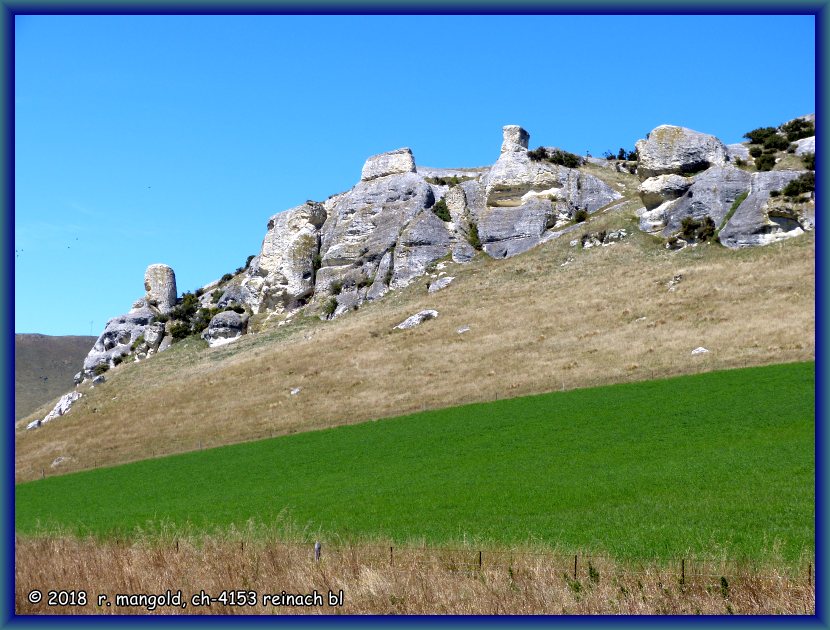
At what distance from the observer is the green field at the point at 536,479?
20.7 meters

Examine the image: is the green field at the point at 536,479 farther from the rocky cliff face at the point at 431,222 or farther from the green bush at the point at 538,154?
the green bush at the point at 538,154

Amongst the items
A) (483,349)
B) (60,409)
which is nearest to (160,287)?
(60,409)

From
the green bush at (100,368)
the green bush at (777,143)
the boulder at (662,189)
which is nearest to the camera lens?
the boulder at (662,189)

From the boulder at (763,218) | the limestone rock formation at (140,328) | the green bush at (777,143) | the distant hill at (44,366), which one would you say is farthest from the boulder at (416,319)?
the distant hill at (44,366)

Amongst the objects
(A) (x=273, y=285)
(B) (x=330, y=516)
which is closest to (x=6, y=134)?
(B) (x=330, y=516)

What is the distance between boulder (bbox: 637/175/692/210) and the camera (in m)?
76.8

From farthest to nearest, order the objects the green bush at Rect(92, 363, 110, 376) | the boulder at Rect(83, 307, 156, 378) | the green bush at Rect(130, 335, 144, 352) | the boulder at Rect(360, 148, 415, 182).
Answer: the boulder at Rect(360, 148, 415, 182) < the boulder at Rect(83, 307, 156, 378) < the green bush at Rect(130, 335, 144, 352) < the green bush at Rect(92, 363, 110, 376)

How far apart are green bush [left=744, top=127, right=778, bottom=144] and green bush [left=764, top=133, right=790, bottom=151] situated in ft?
8.70

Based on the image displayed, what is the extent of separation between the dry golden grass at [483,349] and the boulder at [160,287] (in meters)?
24.5

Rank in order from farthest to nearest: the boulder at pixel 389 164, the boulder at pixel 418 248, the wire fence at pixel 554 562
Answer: the boulder at pixel 389 164, the boulder at pixel 418 248, the wire fence at pixel 554 562

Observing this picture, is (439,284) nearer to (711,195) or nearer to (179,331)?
(711,195)

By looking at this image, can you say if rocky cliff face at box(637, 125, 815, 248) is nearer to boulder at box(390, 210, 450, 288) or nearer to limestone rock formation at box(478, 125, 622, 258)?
limestone rock formation at box(478, 125, 622, 258)

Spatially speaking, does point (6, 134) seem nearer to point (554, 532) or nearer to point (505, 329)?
point (554, 532)

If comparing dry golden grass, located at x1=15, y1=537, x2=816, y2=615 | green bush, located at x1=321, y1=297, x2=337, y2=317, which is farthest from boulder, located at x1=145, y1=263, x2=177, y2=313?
dry golden grass, located at x1=15, y1=537, x2=816, y2=615
